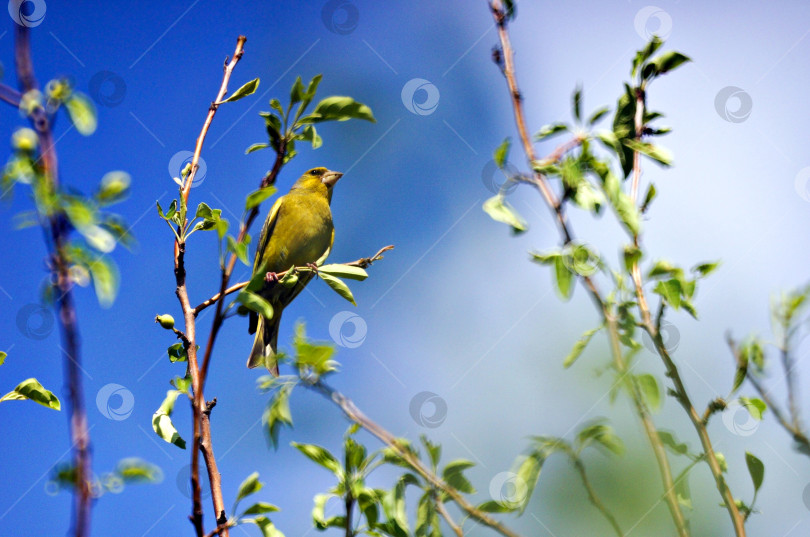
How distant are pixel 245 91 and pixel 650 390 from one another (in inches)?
56.1

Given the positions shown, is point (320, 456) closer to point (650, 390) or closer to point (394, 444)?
point (394, 444)

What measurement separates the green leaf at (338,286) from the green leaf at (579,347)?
74cm

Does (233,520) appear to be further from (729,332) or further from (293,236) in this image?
(293,236)

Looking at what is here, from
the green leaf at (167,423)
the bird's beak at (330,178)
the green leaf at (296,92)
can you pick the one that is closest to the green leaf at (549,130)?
the green leaf at (296,92)

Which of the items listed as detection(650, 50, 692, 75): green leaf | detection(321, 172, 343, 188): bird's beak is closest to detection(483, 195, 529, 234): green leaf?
detection(650, 50, 692, 75): green leaf

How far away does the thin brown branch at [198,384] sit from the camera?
4.03 ft

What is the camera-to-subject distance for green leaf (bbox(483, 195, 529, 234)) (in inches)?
54.8

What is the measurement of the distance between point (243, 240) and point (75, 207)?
12.0 inches

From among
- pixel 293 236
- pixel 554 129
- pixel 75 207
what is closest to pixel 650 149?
pixel 554 129

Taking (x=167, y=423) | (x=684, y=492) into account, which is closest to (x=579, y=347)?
(x=684, y=492)

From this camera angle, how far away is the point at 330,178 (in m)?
5.86

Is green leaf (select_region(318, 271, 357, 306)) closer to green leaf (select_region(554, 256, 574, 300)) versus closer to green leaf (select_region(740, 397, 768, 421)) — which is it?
green leaf (select_region(554, 256, 574, 300))

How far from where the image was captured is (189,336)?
69.9 inches

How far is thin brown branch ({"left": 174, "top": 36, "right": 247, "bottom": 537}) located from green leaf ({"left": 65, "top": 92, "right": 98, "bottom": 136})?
514 millimetres
